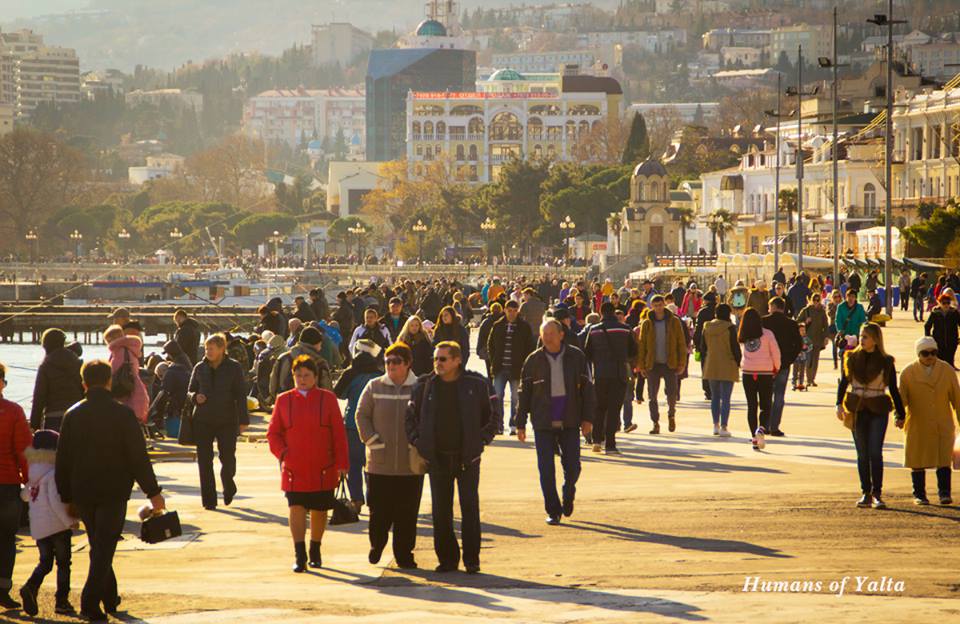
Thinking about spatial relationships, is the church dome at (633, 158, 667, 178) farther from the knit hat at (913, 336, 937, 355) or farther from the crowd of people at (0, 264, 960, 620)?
the knit hat at (913, 336, 937, 355)

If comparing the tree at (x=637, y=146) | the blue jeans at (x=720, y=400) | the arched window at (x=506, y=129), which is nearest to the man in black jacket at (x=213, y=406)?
the blue jeans at (x=720, y=400)

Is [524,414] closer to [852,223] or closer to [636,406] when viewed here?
[636,406]

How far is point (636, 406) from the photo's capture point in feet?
82.5

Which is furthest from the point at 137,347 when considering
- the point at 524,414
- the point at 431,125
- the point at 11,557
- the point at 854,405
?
the point at 431,125

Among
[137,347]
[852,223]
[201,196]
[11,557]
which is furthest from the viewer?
[201,196]

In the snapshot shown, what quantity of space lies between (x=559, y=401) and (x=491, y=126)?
174488 mm

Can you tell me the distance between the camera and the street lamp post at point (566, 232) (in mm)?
108750

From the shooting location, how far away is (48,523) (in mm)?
10852

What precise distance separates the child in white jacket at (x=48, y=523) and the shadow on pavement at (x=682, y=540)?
13.0ft

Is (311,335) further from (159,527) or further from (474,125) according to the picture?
(474,125)

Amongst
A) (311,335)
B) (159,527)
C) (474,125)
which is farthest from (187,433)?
(474,125)

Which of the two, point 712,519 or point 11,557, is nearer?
point 11,557

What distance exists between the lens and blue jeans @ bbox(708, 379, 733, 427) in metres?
19.8

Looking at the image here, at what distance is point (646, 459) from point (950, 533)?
562cm
